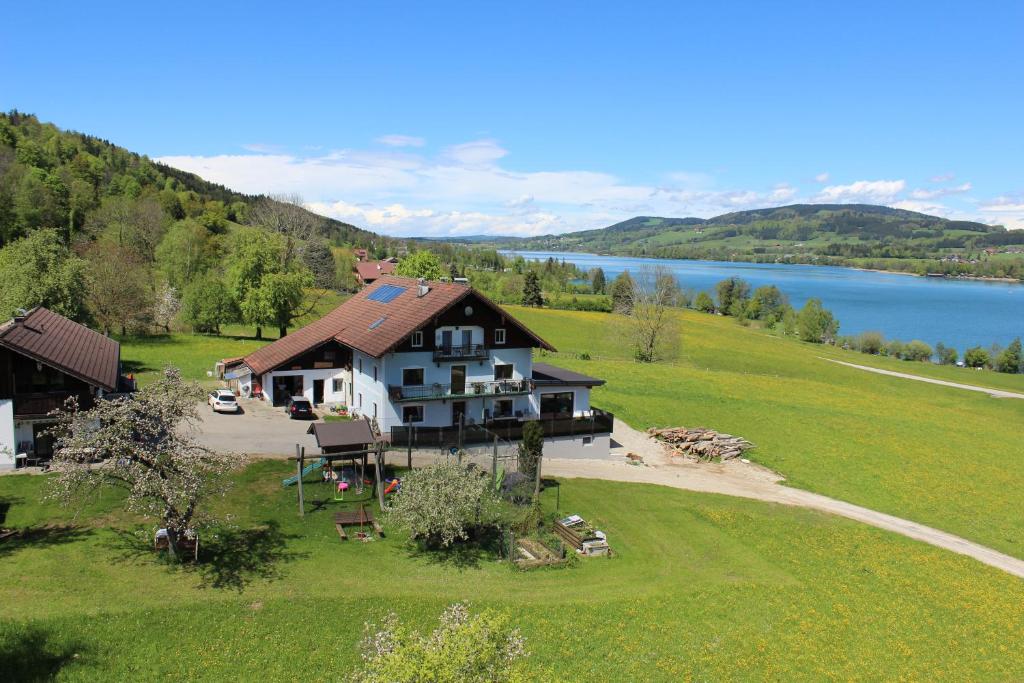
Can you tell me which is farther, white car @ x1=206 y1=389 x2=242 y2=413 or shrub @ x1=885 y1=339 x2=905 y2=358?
shrub @ x1=885 y1=339 x2=905 y2=358

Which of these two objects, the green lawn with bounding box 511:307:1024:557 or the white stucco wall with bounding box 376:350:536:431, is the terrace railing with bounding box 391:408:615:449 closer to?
the white stucco wall with bounding box 376:350:536:431

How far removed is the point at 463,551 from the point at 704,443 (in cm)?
2302

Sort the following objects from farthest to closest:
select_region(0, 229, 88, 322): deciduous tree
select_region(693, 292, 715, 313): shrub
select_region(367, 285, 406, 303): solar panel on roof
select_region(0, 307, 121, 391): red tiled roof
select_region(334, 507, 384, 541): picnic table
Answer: select_region(693, 292, 715, 313): shrub
select_region(0, 229, 88, 322): deciduous tree
select_region(367, 285, 406, 303): solar panel on roof
select_region(0, 307, 121, 391): red tiled roof
select_region(334, 507, 384, 541): picnic table

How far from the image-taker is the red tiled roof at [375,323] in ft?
119

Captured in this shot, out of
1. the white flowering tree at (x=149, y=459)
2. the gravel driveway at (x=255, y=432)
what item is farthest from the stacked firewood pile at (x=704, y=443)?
the white flowering tree at (x=149, y=459)

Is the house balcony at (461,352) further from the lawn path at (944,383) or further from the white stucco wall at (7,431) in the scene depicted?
the lawn path at (944,383)

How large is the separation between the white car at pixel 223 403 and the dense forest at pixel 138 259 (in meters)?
20.0

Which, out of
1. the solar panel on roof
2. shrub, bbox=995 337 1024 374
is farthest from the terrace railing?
shrub, bbox=995 337 1024 374

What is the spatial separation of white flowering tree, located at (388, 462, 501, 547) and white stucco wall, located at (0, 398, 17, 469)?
17450 mm

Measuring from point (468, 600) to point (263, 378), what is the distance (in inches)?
1090

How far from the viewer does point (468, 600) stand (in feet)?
65.9

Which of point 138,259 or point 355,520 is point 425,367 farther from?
point 138,259

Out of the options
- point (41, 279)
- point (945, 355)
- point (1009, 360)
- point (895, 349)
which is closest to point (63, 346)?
point (41, 279)

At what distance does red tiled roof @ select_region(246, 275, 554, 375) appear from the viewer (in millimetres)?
36344
